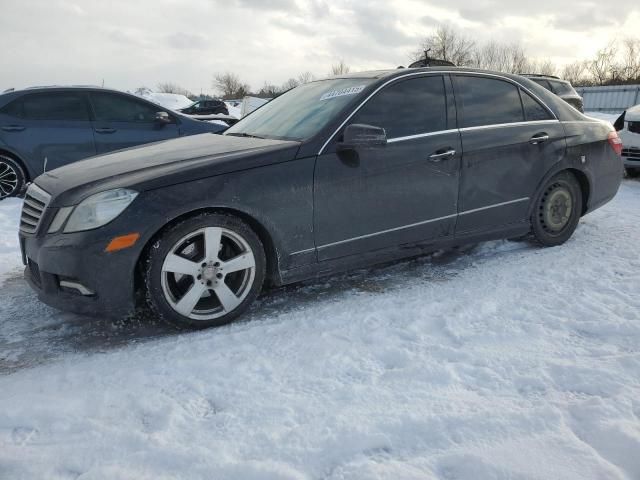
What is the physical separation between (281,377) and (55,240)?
56.4 inches

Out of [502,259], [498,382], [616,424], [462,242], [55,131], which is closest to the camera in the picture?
[616,424]

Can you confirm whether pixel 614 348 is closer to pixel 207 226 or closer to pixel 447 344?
pixel 447 344

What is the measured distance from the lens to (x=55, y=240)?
9.09 ft

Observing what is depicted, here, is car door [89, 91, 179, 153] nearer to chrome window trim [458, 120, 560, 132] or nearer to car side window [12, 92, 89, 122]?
car side window [12, 92, 89, 122]

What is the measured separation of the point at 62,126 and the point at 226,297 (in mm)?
4858

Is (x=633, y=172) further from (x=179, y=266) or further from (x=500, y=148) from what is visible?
(x=179, y=266)

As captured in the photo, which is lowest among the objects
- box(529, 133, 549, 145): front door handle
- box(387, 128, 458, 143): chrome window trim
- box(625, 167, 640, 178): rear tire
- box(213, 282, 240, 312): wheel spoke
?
box(213, 282, 240, 312): wheel spoke

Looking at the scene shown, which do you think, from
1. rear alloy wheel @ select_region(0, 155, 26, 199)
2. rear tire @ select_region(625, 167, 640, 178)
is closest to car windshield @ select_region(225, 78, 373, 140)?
rear alloy wheel @ select_region(0, 155, 26, 199)

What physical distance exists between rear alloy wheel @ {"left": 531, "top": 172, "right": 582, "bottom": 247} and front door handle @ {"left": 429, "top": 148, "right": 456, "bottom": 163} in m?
1.07

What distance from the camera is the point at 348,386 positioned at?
2.36 metres

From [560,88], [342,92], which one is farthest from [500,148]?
[560,88]

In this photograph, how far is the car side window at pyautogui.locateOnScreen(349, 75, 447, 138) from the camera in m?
3.49

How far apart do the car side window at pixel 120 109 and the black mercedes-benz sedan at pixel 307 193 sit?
3.30 meters

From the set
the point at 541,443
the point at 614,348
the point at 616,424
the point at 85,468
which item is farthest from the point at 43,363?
the point at 614,348
